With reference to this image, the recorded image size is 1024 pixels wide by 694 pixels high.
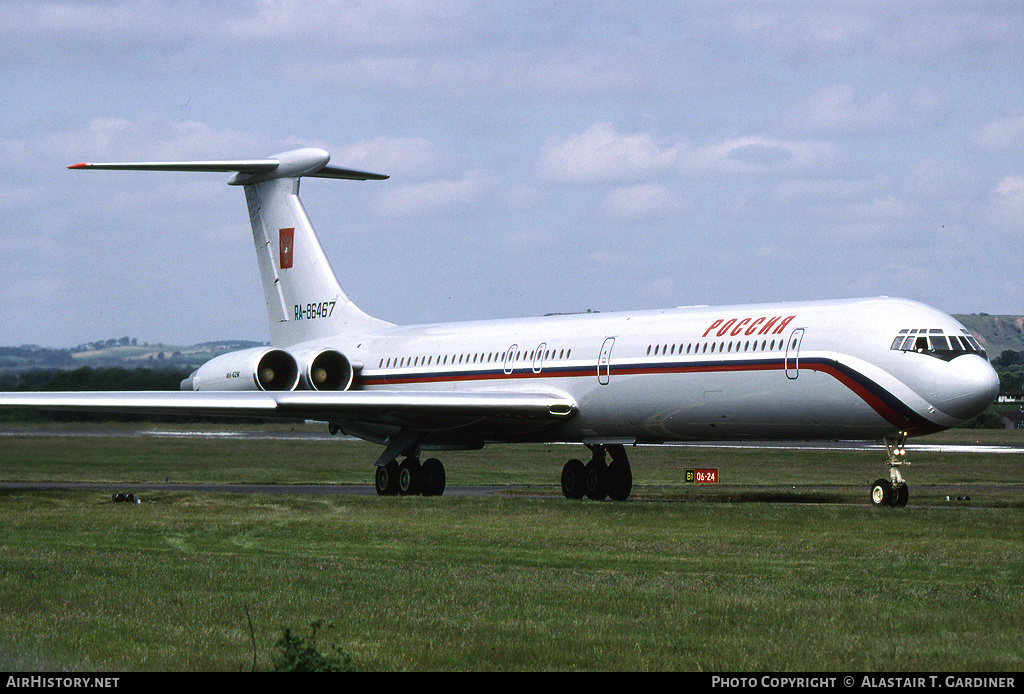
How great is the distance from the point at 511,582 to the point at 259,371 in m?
18.2

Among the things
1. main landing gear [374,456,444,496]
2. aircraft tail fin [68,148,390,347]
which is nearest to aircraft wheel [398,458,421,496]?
main landing gear [374,456,444,496]

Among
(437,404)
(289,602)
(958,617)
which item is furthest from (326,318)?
(958,617)

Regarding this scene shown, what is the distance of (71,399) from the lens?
2681cm

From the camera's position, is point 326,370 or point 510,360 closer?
point 510,360

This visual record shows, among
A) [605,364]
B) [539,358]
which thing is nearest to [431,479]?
[539,358]

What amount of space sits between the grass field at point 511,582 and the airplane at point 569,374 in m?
1.86

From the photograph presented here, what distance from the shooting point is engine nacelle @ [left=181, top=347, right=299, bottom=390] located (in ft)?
102

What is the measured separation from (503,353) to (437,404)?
2786 millimetres

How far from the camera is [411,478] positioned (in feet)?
98.4

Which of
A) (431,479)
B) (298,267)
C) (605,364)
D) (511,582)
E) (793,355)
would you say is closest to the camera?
(511,582)

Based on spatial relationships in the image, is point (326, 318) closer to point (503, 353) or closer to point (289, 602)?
point (503, 353)

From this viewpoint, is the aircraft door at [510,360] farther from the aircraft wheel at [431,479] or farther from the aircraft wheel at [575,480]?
the aircraft wheel at [431,479]

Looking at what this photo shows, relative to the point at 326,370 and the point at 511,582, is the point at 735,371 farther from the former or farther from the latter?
the point at 326,370

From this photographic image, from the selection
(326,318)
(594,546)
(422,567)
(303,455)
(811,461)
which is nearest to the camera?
(422,567)
